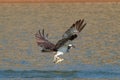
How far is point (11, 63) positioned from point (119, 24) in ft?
44.7

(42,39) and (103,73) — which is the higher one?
(42,39)

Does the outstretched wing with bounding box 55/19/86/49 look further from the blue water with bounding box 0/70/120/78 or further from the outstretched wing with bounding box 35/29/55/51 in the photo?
the blue water with bounding box 0/70/120/78

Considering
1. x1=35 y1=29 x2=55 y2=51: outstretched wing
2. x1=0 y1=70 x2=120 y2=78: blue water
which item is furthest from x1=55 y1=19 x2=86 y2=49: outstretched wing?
x1=0 y1=70 x2=120 y2=78: blue water

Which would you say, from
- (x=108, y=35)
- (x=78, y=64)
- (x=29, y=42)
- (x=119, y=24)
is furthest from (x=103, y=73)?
(x=119, y=24)

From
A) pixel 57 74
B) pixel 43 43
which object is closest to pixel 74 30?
pixel 43 43

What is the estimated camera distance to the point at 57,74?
18047 millimetres

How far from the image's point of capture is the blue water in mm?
17612

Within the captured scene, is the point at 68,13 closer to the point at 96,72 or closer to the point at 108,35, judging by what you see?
the point at 108,35

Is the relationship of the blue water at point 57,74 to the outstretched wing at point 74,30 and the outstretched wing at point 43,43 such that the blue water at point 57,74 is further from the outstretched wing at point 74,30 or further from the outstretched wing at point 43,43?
the outstretched wing at point 74,30

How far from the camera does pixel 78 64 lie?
19797 millimetres

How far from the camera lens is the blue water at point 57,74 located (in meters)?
17.6

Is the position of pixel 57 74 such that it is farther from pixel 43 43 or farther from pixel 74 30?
pixel 74 30

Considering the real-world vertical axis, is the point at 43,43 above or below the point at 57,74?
above

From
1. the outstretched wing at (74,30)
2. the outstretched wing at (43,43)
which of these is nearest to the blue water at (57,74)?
the outstretched wing at (43,43)
